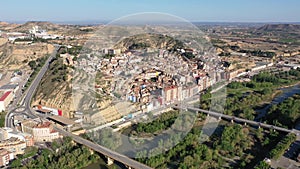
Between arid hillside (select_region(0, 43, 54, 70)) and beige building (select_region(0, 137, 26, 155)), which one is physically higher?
arid hillside (select_region(0, 43, 54, 70))

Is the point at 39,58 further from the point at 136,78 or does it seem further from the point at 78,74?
the point at 136,78

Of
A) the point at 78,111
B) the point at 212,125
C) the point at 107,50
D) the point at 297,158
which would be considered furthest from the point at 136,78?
the point at 297,158

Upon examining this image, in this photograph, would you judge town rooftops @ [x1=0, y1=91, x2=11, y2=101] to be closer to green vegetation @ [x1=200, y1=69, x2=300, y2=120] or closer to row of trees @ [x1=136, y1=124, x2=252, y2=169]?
row of trees @ [x1=136, y1=124, x2=252, y2=169]

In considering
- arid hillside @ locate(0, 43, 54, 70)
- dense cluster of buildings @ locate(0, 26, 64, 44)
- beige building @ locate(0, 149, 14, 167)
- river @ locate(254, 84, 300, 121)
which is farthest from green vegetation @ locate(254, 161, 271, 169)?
dense cluster of buildings @ locate(0, 26, 64, 44)

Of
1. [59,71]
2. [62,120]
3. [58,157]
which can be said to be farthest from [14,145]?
[59,71]

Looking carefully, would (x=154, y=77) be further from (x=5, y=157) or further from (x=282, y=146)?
(x=5, y=157)
